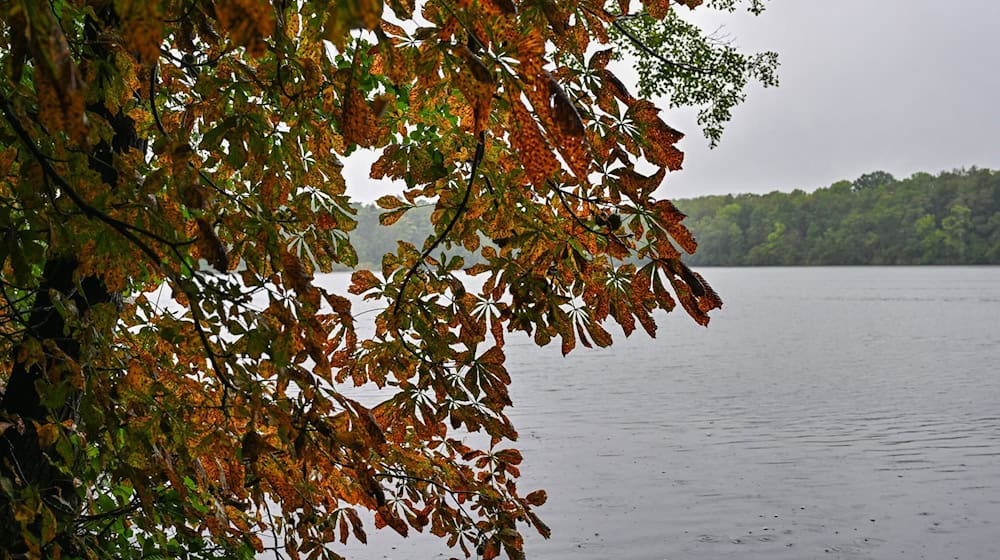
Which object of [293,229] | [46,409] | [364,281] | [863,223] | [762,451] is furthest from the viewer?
[863,223]

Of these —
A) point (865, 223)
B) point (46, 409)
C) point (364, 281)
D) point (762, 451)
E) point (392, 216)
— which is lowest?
point (762, 451)

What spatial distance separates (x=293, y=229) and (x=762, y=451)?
11858 mm

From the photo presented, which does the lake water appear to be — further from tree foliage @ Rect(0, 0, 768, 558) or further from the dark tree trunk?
tree foliage @ Rect(0, 0, 768, 558)

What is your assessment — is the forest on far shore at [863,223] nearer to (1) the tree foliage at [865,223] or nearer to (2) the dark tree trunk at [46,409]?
(1) the tree foliage at [865,223]

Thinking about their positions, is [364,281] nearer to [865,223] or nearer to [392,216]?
[392,216]

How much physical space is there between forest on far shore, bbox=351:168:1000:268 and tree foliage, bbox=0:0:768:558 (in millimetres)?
86234

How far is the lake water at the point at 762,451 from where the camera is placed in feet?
27.8

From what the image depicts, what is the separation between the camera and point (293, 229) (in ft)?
5.94

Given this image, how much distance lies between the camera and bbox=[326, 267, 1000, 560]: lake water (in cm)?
846

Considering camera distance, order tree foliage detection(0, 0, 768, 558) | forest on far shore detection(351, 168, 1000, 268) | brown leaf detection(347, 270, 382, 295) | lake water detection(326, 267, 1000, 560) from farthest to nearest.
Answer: forest on far shore detection(351, 168, 1000, 268) → lake water detection(326, 267, 1000, 560) → brown leaf detection(347, 270, 382, 295) → tree foliage detection(0, 0, 768, 558)

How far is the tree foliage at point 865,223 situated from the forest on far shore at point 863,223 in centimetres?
10

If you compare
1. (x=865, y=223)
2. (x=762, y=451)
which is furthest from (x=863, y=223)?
(x=762, y=451)

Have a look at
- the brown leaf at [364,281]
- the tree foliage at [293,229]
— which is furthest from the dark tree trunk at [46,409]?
the brown leaf at [364,281]

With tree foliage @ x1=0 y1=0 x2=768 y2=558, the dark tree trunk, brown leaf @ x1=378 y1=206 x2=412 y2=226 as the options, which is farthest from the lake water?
brown leaf @ x1=378 y1=206 x2=412 y2=226
